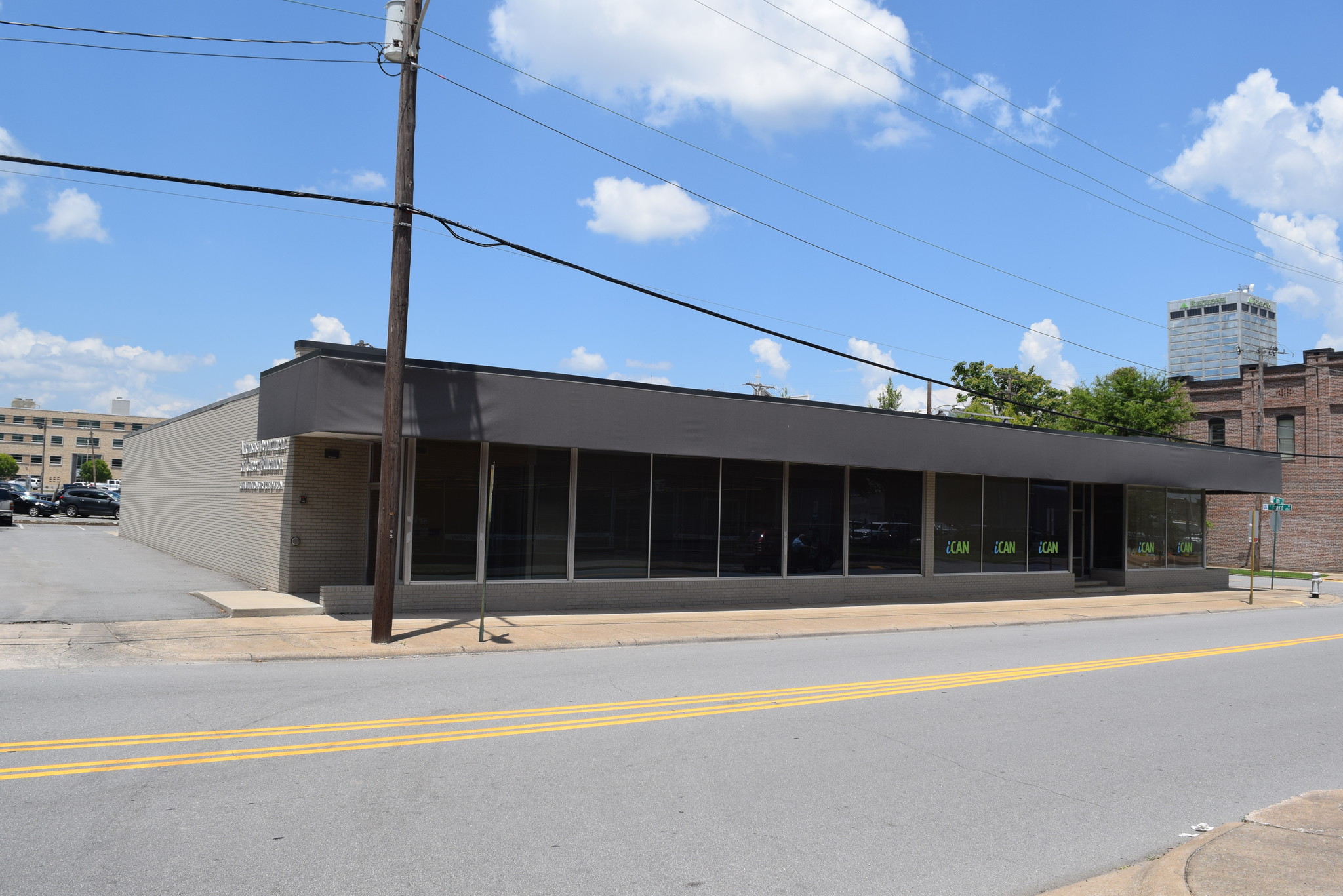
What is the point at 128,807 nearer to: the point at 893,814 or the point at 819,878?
the point at 819,878

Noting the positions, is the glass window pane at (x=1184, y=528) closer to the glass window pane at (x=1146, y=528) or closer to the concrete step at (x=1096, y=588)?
the glass window pane at (x=1146, y=528)

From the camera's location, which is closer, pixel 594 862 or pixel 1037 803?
pixel 594 862

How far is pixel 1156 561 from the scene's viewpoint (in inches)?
1179

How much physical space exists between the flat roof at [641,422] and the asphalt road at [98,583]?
11.6ft

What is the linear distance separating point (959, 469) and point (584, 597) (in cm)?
1003

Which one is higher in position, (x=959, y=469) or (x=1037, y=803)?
(x=959, y=469)

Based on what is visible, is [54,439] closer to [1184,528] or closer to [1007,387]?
[1007,387]

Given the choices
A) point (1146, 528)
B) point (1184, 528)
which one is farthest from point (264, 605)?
point (1184, 528)

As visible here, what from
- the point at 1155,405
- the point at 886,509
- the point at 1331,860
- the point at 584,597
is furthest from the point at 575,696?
the point at 1155,405

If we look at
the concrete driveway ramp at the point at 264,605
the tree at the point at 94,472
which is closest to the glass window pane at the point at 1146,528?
the concrete driveway ramp at the point at 264,605

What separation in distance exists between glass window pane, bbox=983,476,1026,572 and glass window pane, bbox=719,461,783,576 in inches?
279

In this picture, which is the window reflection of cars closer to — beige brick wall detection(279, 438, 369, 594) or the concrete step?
beige brick wall detection(279, 438, 369, 594)

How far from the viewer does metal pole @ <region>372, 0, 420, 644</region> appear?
45.3 ft

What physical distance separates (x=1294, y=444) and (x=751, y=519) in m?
38.8
